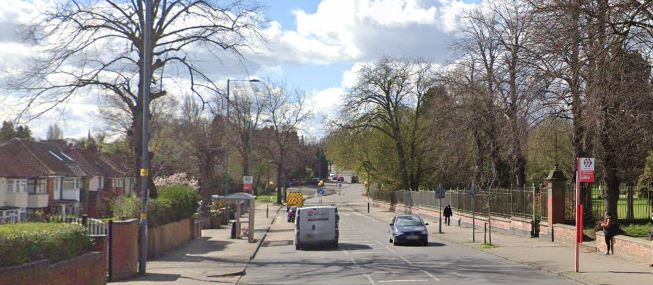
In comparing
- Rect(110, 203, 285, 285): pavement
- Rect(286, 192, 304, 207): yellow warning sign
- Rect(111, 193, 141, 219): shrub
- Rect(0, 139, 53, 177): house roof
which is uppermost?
Rect(0, 139, 53, 177): house roof

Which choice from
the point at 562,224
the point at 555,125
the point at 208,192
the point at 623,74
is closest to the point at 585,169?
the point at 623,74

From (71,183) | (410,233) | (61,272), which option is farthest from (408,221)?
(71,183)

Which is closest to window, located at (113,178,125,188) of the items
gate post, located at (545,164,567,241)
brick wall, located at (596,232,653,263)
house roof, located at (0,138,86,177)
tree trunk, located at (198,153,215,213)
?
house roof, located at (0,138,86,177)

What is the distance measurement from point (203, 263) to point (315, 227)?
25.6 feet

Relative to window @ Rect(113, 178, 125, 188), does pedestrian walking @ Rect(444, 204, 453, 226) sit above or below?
below

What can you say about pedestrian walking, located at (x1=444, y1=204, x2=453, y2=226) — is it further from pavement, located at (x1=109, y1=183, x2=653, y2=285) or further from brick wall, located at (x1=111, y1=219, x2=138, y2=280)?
brick wall, located at (x1=111, y1=219, x2=138, y2=280)

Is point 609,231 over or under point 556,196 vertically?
under

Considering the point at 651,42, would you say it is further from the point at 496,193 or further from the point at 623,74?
the point at 496,193

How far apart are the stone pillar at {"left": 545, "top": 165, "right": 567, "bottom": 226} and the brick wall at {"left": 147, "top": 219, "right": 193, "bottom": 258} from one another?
15.5 m

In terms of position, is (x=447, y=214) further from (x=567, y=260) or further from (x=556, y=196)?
(x=567, y=260)

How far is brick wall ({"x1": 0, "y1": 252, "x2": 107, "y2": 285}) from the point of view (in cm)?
1138

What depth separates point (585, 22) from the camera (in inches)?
813

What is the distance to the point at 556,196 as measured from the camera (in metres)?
30.3

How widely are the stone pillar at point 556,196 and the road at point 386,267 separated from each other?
382cm
